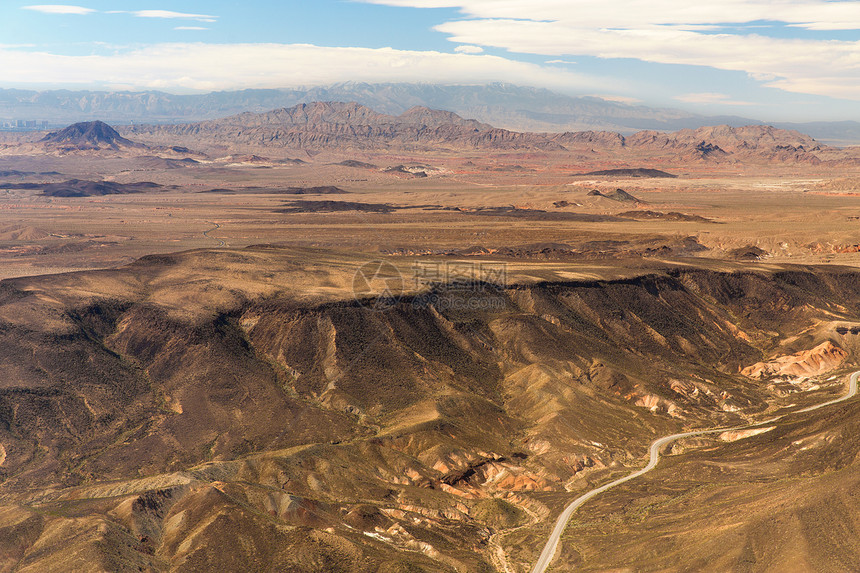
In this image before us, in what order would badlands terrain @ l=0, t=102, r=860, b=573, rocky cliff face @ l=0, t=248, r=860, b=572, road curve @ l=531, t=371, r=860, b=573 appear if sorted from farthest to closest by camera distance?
road curve @ l=531, t=371, r=860, b=573 → rocky cliff face @ l=0, t=248, r=860, b=572 → badlands terrain @ l=0, t=102, r=860, b=573

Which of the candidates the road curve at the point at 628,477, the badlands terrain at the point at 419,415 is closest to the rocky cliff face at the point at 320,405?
the badlands terrain at the point at 419,415

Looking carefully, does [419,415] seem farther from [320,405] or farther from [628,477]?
[628,477]

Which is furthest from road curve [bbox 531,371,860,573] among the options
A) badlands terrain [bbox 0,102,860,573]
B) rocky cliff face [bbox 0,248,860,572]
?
rocky cliff face [bbox 0,248,860,572]

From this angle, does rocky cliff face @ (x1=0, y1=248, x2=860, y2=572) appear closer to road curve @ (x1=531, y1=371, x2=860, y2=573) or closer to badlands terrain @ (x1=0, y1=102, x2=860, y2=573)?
badlands terrain @ (x1=0, y1=102, x2=860, y2=573)

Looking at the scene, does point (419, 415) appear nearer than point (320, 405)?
Yes

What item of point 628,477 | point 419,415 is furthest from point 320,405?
point 628,477

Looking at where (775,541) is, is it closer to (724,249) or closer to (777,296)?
(777,296)
